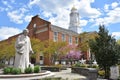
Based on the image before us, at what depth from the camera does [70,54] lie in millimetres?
46375

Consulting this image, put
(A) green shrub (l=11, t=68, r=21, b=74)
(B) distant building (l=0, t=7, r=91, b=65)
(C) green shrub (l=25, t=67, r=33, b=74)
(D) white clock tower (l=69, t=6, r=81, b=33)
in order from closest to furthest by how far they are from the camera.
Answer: (A) green shrub (l=11, t=68, r=21, b=74), (C) green shrub (l=25, t=67, r=33, b=74), (B) distant building (l=0, t=7, r=91, b=65), (D) white clock tower (l=69, t=6, r=81, b=33)

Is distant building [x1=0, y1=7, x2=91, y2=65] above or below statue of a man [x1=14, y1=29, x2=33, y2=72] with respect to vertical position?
above

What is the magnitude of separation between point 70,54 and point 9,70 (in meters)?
30.9

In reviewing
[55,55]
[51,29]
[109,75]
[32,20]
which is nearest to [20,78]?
[109,75]

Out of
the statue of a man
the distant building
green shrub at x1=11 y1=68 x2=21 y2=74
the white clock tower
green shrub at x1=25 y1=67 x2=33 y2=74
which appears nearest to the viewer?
green shrub at x1=11 y1=68 x2=21 y2=74

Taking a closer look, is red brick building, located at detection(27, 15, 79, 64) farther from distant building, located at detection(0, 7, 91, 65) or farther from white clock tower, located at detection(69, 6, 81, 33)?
white clock tower, located at detection(69, 6, 81, 33)

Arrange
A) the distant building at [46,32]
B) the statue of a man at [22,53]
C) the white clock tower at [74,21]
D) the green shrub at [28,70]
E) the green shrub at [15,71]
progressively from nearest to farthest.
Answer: the green shrub at [15,71] < the green shrub at [28,70] < the statue of a man at [22,53] < the distant building at [46,32] < the white clock tower at [74,21]

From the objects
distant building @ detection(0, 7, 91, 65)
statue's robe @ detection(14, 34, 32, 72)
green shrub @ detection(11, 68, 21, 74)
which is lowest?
green shrub @ detection(11, 68, 21, 74)

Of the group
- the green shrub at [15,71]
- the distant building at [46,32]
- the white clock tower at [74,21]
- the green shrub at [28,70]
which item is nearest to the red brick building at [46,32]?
the distant building at [46,32]

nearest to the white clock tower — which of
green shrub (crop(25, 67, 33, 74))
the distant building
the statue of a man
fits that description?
the distant building

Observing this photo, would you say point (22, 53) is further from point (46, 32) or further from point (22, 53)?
point (46, 32)

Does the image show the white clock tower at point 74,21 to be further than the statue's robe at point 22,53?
Yes

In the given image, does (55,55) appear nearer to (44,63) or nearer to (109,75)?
(44,63)

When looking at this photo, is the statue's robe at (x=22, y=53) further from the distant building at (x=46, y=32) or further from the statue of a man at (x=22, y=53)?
the distant building at (x=46, y=32)
